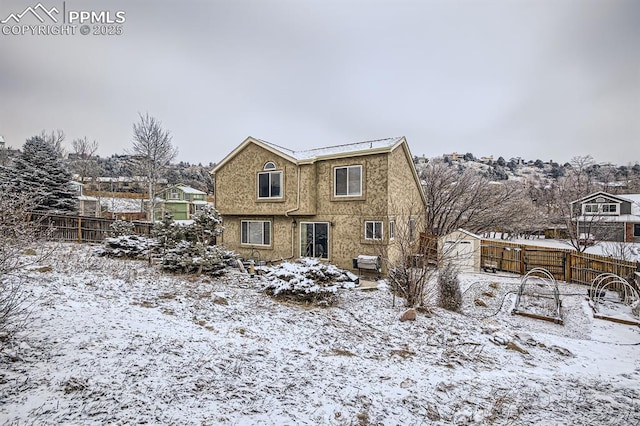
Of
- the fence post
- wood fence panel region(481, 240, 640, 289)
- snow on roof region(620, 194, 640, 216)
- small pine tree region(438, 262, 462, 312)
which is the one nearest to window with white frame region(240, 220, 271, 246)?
small pine tree region(438, 262, 462, 312)

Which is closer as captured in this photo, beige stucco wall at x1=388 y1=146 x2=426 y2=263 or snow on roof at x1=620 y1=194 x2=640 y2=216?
beige stucco wall at x1=388 y1=146 x2=426 y2=263

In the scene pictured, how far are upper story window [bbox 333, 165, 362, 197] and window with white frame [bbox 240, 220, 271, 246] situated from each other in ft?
13.5

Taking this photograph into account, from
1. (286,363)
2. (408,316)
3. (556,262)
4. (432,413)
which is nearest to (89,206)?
(286,363)

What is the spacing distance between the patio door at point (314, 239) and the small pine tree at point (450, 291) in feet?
18.3

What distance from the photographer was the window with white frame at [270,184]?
1341cm

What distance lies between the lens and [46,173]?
17.5 metres

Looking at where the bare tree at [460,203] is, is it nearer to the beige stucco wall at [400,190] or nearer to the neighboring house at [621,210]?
the beige stucco wall at [400,190]

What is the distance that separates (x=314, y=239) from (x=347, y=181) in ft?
10.4

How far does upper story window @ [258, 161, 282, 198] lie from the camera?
13423mm

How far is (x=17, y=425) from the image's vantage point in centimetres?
235

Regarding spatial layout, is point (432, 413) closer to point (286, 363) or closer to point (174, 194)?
point (286, 363)

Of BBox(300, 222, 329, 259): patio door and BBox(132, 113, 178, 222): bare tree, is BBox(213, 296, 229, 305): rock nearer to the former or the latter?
BBox(300, 222, 329, 259): patio door

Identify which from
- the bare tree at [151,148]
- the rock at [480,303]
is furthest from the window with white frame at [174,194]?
the rock at [480,303]

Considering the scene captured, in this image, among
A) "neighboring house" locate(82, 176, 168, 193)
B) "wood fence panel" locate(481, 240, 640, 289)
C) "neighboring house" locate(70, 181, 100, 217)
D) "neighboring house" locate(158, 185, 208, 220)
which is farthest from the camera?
"neighboring house" locate(158, 185, 208, 220)
